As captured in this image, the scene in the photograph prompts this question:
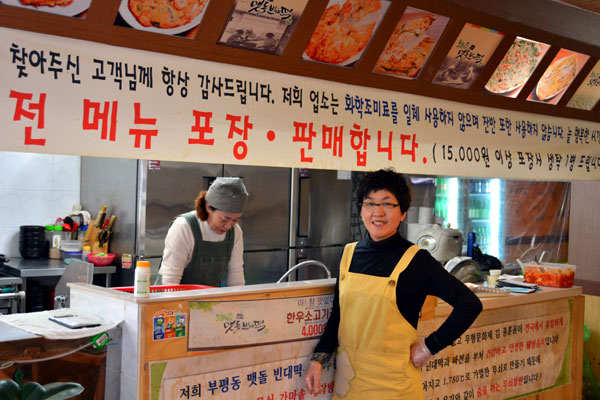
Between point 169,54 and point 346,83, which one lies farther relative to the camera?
point 346,83

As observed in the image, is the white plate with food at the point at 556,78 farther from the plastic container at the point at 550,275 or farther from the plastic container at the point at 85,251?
the plastic container at the point at 85,251

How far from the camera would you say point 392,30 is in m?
3.38

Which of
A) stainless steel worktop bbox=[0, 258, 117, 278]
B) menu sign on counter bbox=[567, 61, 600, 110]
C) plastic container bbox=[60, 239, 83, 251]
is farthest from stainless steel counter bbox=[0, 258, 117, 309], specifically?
menu sign on counter bbox=[567, 61, 600, 110]

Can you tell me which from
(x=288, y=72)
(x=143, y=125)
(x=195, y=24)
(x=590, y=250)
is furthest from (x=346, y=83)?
(x=590, y=250)

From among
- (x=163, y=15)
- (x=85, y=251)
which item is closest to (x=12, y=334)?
(x=163, y=15)

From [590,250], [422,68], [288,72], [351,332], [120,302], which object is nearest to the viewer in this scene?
[120,302]

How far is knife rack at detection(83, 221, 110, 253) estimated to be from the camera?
5680 millimetres

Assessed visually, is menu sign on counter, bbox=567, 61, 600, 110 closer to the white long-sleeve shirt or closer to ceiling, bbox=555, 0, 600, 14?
ceiling, bbox=555, 0, 600, 14

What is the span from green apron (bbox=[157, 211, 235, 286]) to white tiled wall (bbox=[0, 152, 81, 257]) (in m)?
2.69

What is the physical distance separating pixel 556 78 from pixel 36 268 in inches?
170

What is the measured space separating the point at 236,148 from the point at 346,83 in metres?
0.81

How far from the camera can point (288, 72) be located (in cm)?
315

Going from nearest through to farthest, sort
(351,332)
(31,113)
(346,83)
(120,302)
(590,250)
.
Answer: (31,113)
(120,302)
(351,332)
(346,83)
(590,250)

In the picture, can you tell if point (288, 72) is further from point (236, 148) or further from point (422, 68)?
point (422, 68)
